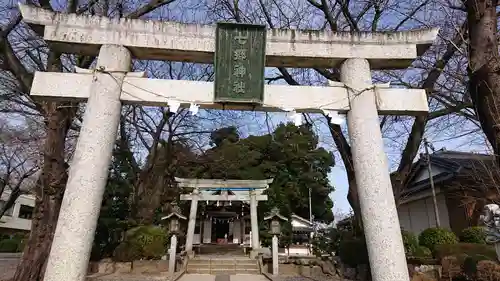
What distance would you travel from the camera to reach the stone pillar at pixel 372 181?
14.7 feet

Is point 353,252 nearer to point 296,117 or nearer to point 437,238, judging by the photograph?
point 437,238

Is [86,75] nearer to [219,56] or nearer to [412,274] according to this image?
[219,56]

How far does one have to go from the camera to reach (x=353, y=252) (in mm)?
12109

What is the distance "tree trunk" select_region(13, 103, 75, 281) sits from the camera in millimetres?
7207

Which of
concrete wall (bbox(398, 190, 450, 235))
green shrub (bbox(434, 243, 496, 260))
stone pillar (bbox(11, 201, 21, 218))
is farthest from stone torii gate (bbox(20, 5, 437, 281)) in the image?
stone pillar (bbox(11, 201, 21, 218))

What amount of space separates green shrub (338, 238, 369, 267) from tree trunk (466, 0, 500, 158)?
6.22 meters

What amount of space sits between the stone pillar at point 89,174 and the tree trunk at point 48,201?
11.7 ft

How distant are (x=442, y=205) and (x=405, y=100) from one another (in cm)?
1550

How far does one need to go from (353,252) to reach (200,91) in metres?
9.48

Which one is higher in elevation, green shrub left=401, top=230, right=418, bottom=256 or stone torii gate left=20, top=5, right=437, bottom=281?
stone torii gate left=20, top=5, right=437, bottom=281

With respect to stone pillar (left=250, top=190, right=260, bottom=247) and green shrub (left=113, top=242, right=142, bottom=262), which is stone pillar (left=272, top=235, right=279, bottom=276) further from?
green shrub (left=113, top=242, right=142, bottom=262)

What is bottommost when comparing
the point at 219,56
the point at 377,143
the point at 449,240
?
the point at 449,240

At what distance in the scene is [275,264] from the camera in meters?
15.0

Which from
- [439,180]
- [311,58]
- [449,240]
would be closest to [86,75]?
[311,58]
